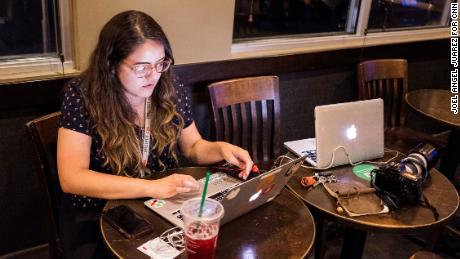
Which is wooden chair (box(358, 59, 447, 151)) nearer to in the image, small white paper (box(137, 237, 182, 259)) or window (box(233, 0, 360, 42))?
window (box(233, 0, 360, 42))

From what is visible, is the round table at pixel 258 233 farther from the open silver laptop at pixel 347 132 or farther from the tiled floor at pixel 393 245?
the tiled floor at pixel 393 245

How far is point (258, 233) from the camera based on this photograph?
52.4 inches

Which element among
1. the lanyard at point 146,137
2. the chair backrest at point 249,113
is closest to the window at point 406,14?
the chair backrest at point 249,113

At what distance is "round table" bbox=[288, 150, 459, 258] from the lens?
4.81 feet

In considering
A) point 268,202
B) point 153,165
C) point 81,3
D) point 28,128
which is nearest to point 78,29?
point 81,3

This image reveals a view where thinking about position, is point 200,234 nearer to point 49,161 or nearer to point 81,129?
point 81,129

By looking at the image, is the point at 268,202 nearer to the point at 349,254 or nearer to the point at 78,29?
the point at 349,254

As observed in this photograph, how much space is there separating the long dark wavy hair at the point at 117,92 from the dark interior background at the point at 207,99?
50 centimetres

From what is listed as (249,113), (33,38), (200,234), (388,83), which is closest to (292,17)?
(388,83)

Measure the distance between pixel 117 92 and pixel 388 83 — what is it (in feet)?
6.55

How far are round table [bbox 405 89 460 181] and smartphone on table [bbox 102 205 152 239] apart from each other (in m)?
1.85

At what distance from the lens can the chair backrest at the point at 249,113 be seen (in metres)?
2.22

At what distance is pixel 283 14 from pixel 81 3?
1455mm

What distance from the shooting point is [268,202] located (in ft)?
4.93
